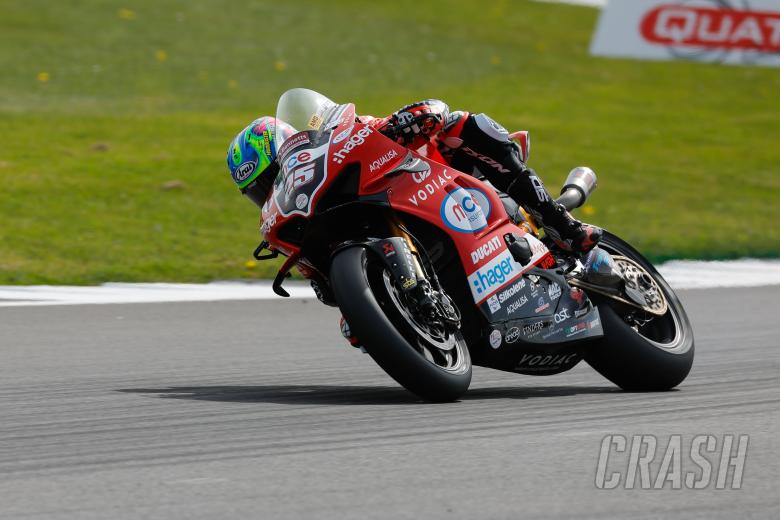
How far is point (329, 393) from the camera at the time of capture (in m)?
6.02

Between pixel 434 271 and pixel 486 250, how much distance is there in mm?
262

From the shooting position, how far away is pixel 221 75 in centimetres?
2164

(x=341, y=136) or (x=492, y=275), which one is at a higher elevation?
(x=341, y=136)

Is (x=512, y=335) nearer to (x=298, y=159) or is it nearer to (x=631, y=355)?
(x=631, y=355)

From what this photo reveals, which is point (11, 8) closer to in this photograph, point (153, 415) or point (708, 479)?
point (153, 415)

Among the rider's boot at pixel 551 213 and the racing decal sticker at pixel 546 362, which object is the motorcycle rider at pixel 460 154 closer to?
the rider's boot at pixel 551 213

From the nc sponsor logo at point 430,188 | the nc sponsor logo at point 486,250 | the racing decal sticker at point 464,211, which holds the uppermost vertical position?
the nc sponsor logo at point 430,188

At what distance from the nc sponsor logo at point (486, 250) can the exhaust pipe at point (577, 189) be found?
0.63m

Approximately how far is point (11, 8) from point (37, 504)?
22933 millimetres

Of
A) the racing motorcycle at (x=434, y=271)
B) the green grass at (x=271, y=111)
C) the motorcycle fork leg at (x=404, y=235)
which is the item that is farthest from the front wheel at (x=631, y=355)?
the green grass at (x=271, y=111)

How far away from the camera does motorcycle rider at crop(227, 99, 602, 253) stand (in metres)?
5.80

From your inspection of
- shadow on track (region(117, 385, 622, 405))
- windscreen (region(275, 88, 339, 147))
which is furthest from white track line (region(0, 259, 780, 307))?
windscreen (region(275, 88, 339, 147))

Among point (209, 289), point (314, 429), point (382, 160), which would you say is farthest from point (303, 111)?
point (209, 289)

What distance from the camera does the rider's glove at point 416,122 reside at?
575 cm
